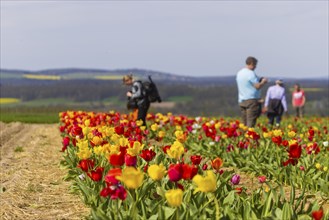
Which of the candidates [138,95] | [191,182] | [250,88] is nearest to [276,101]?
[250,88]

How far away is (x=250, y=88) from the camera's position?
12.8 meters

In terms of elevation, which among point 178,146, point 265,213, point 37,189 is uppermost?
point 178,146

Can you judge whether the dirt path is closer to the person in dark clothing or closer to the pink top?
the person in dark clothing

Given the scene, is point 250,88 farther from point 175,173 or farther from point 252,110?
point 175,173

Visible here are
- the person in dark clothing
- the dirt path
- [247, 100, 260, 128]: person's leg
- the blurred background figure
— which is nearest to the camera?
the dirt path

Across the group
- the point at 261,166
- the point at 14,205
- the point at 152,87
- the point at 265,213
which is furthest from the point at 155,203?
the point at 152,87

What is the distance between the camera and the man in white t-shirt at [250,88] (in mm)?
12469

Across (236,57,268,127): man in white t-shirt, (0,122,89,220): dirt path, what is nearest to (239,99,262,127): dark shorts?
(236,57,268,127): man in white t-shirt

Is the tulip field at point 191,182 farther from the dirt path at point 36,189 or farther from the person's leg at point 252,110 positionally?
the person's leg at point 252,110

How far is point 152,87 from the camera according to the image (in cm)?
1469

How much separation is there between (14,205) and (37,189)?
1145 mm

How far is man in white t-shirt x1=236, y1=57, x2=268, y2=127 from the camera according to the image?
12.5 m

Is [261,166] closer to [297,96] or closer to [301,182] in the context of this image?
[301,182]

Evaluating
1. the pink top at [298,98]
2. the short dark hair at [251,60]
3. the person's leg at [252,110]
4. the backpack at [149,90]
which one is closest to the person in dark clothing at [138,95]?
the backpack at [149,90]
